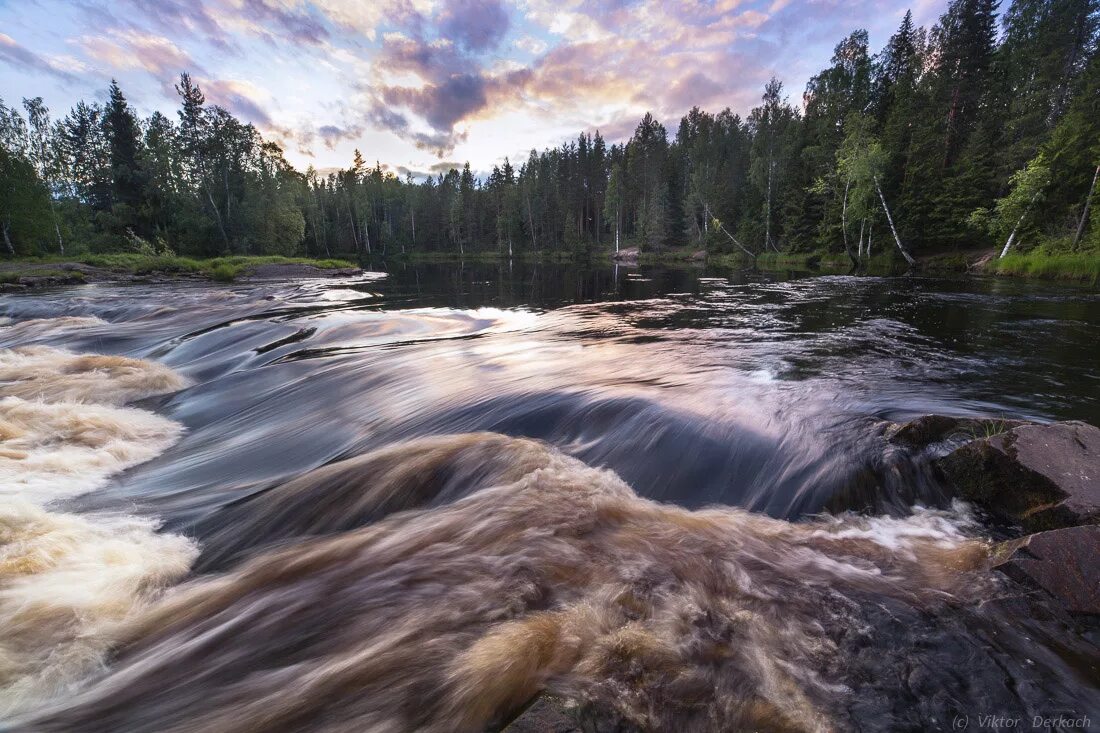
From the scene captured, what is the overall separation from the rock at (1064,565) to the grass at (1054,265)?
2465cm

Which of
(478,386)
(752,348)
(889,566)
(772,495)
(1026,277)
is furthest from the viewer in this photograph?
(1026,277)

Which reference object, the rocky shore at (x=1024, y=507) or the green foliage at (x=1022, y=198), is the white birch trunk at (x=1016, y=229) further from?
the rocky shore at (x=1024, y=507)

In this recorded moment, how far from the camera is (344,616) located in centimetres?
288

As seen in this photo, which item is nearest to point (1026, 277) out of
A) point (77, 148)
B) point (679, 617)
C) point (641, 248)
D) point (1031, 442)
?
point (1031, 442)

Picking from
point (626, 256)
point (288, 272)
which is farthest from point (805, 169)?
point (288, 272)

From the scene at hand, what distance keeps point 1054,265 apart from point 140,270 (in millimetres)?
50616

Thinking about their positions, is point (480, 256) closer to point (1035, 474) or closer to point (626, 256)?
point (626, 256)

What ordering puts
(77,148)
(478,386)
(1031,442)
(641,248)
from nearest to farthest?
(1031,442) → (478,386) → (77,148) → (641,248)

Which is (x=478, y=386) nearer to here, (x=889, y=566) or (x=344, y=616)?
(x=344, y=616)

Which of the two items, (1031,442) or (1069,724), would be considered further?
(1031,442)

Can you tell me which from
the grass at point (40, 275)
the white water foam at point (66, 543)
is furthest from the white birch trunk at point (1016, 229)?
the grass at point (40, 275)

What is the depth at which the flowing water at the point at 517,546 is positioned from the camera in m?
2.30

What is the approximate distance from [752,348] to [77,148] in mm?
81265

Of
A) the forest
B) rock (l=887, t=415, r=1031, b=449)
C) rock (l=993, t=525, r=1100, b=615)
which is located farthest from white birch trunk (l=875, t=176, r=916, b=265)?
rock (l=993, t=525, r=1100, b=615)
